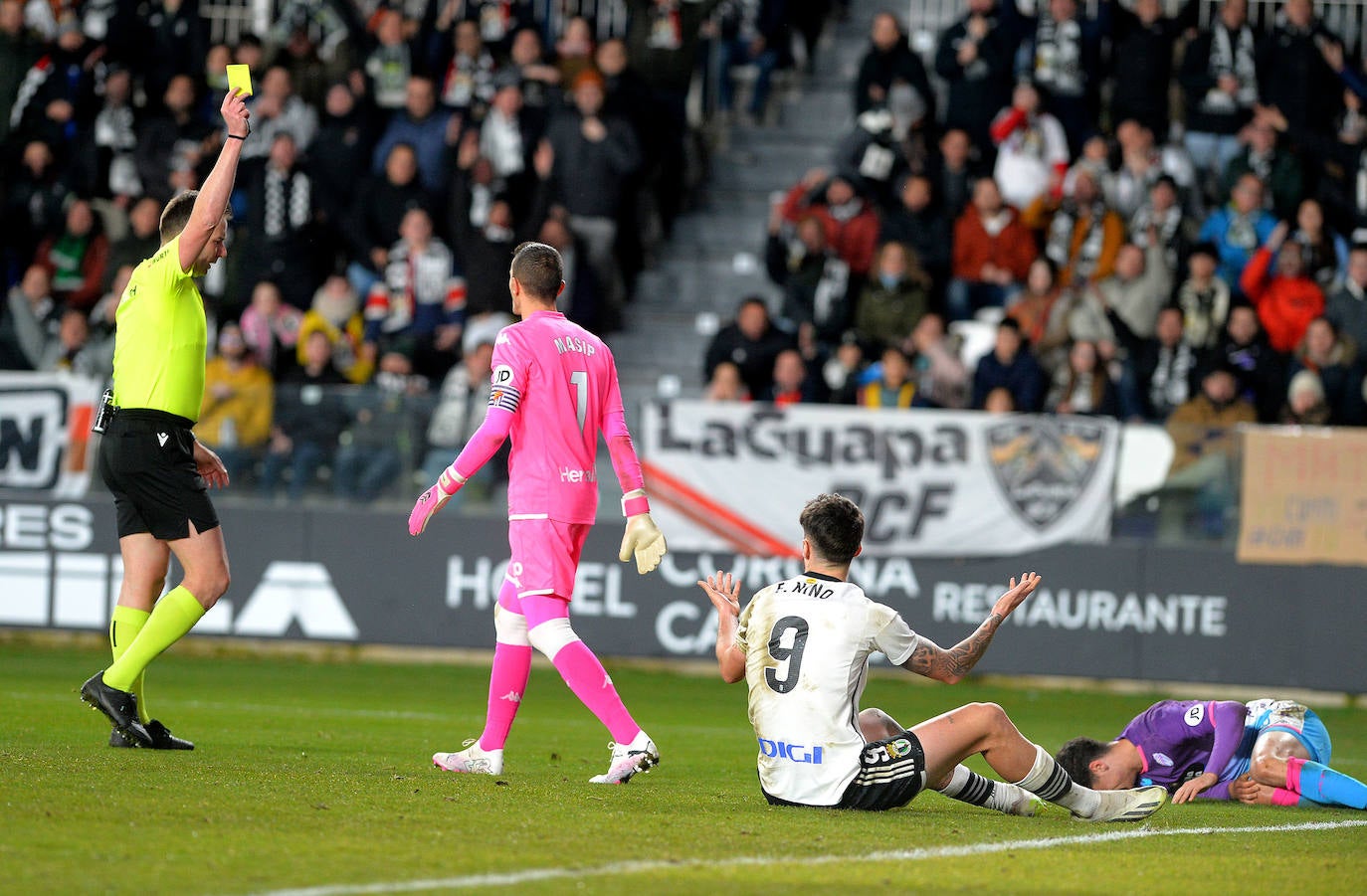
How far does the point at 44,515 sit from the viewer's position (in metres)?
15.4

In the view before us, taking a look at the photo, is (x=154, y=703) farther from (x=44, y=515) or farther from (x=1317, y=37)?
(x=1317, y=37)

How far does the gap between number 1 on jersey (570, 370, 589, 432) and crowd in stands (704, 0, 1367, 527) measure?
7428mm

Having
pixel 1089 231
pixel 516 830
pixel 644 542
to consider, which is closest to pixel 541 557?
pixel 644 542

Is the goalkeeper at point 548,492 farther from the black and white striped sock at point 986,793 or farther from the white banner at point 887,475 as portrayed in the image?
the white banner at point 887,475

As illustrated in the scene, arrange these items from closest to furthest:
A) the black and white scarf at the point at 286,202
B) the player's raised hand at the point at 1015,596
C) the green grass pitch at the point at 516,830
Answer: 1. the green grass pitch at the point at 516,830
2. the player's raised hand at the point at 1015,596
3. the black and white scarf at the point at 286,202

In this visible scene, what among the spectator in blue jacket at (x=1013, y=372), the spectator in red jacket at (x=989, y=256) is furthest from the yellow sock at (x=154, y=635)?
the spectator in red jacket at (x=989, y=256)

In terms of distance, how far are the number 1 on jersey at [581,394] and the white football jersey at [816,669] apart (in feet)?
4.55

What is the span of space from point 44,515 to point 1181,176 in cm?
1014

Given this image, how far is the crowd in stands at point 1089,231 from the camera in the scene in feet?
50.2

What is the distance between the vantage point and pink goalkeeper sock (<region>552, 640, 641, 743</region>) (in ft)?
25.6

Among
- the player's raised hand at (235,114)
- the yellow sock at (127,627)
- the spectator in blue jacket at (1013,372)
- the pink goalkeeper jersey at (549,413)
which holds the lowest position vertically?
the yellow sock at (127,627)

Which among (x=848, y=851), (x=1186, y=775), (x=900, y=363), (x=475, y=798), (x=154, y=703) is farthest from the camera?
(x=900, y=363)

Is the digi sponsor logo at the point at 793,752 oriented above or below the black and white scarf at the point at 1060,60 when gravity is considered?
below

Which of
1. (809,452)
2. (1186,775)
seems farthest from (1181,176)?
(1186,775)
